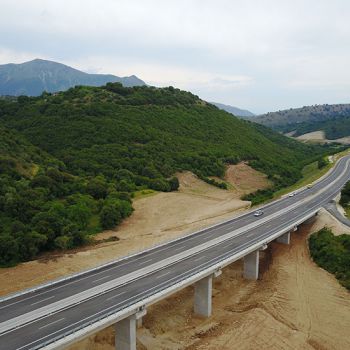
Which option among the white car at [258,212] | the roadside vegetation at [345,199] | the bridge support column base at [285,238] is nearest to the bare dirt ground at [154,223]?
the white car at [258,212]

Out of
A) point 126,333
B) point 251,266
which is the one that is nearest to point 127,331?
point 126,333

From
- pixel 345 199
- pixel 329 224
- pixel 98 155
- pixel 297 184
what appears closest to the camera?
pixel 329 224

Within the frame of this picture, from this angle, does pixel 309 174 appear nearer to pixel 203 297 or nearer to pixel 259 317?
pixel 259 317

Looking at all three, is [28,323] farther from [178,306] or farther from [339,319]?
[339,319]

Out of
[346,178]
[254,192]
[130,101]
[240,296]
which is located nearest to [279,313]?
[240,296]

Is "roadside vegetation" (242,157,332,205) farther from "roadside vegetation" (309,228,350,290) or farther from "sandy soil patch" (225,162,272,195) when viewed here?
"roadside vegetation" (309,228,350,290)

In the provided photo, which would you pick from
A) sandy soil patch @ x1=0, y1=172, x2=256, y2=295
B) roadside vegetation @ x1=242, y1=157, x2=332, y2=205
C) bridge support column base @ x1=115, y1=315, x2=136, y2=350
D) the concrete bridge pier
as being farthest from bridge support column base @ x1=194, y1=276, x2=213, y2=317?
roadside vegetation @ x1=242, y1=157, x2=332, y2=205

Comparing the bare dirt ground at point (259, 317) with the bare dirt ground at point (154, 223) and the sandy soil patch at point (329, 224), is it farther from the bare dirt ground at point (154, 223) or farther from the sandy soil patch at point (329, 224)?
the bare dirt ground at point (154, 223)
